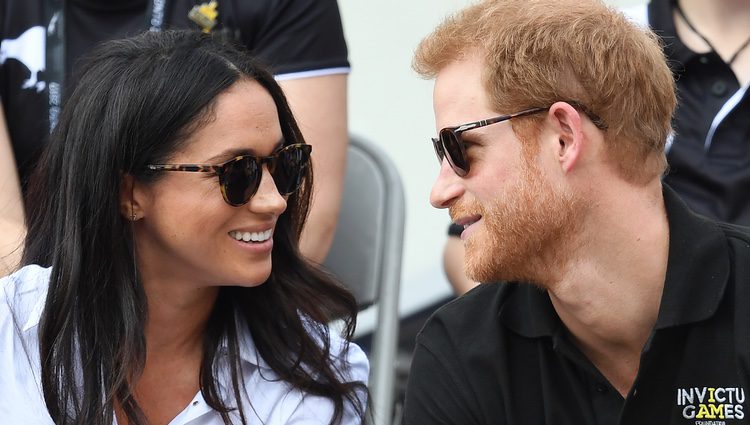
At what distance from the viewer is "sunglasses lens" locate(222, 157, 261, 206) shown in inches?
92.6

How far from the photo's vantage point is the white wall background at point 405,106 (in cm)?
452

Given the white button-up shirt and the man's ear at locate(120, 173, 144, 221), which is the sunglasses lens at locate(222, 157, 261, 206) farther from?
the white button-up shirt

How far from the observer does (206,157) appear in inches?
92.8

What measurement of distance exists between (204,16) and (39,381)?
3.39ft

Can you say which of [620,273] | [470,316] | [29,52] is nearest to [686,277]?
[620,273]

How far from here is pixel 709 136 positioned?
2939mm

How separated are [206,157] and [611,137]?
0.77 meters

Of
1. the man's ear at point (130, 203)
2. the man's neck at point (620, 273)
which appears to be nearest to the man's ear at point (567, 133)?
the man's neck at point (620, 273)

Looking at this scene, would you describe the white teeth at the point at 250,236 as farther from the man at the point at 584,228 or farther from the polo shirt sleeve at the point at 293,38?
the polo shirt sleeve at the point at 293,38

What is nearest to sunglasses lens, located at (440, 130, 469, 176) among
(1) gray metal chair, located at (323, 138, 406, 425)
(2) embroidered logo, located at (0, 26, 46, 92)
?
(1) gray metal chair, located at (323, 138, 406, 425)

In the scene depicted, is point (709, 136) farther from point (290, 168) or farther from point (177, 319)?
point (177, 319)

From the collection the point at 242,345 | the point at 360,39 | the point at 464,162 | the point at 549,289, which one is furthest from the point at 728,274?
the point at 360,39

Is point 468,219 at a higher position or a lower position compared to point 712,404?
higher

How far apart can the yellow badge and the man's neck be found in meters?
1.16
